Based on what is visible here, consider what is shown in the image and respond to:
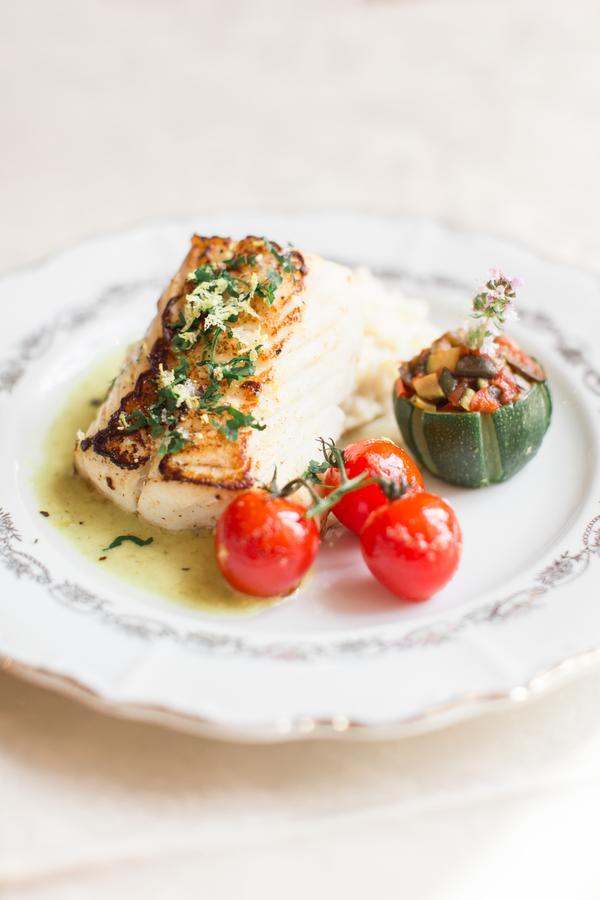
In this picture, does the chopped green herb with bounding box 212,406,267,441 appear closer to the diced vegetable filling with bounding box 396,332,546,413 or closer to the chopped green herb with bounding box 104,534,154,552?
the chopped green herb with bounding box 104,534,154,552

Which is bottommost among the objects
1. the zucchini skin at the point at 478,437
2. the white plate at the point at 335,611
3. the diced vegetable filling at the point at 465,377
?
the white plate at the point at 335,611

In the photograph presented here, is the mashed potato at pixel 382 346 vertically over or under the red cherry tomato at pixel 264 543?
over

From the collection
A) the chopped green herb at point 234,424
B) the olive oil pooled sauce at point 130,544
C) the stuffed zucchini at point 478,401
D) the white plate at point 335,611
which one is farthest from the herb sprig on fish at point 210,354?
the stuffed zucchini at point 478,401

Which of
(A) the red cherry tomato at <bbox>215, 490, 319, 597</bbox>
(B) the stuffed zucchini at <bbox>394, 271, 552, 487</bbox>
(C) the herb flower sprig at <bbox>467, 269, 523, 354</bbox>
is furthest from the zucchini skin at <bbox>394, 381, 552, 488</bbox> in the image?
(A) the red cherry tomato at <bbox>215, 490, 319, 597</bbox>

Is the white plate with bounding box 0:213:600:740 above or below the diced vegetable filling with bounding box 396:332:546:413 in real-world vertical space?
below

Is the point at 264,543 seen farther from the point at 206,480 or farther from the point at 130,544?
the point at 130,544

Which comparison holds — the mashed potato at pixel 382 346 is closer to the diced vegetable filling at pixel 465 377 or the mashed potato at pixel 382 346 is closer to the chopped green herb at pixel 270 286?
the diced vegetable filling at pixel 465 377

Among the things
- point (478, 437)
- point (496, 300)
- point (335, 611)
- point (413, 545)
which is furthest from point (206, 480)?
point (496, 300)
